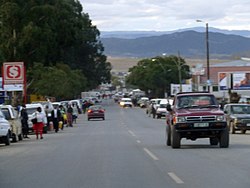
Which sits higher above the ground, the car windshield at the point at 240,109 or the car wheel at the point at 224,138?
the car windshield at the point at 240,109

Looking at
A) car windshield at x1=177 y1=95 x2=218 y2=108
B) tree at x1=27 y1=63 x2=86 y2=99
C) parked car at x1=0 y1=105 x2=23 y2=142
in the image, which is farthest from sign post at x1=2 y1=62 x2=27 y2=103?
car windshield at x1=177 y1=95 x2=218 y2=108

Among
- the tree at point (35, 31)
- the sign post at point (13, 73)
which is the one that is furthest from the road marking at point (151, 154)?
the tree at point (35, 31)

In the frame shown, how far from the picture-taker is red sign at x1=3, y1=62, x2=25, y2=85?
55309mm

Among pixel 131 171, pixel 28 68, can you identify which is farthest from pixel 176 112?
pixel 28 68

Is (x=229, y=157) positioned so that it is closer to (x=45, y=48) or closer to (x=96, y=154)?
(x=96, y=154)

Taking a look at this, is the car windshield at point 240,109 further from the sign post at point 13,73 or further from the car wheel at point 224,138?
the sign post at point 13,73

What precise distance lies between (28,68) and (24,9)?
8.28m

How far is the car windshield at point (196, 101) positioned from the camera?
25.1 metres

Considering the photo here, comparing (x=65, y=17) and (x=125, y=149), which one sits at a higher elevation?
(x=65, y=17)

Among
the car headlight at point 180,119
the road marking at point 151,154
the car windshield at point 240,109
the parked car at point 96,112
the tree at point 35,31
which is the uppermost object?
the tree at point 35,31

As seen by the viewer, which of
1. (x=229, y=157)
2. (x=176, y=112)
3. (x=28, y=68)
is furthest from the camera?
(x=28, y=68)

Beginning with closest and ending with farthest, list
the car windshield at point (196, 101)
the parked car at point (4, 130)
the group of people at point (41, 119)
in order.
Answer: the car windshield at point (196, 101) → the parked car at point (4, 130) → the group of people at point (41, 119)

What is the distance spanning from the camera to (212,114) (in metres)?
24.1

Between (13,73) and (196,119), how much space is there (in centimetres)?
3346
